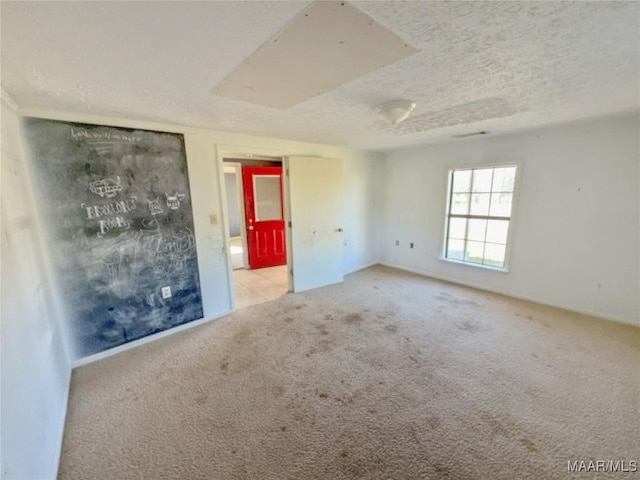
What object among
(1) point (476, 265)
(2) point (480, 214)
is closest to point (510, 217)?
(2) point (480, 214)

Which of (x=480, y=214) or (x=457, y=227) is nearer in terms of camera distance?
(x=480, y=214)

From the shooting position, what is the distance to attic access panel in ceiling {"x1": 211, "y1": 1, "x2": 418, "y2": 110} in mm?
1024

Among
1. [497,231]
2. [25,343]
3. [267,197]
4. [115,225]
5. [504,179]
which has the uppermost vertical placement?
[504,179]

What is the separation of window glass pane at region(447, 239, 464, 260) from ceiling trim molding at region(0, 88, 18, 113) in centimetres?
486

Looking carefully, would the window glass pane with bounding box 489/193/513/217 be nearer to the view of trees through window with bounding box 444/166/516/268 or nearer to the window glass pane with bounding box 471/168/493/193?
the view of trees through window with bounding box 444/166/516/268

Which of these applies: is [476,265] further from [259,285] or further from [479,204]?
[259,285]

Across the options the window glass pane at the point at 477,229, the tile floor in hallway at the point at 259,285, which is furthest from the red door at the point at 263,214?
the window glass pane at the point at 477,229

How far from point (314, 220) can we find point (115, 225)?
2.30 meters

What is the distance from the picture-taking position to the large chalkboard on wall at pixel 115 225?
2.07m

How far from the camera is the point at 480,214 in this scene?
12.4ft

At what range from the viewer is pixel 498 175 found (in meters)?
3.54

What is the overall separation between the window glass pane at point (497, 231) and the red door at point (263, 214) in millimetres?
3486

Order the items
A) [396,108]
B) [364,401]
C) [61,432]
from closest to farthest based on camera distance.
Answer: [61,432] → [364,401] → [396,108]

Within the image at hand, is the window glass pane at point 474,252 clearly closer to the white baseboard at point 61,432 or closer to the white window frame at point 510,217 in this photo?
the white window frame at point 510,217
